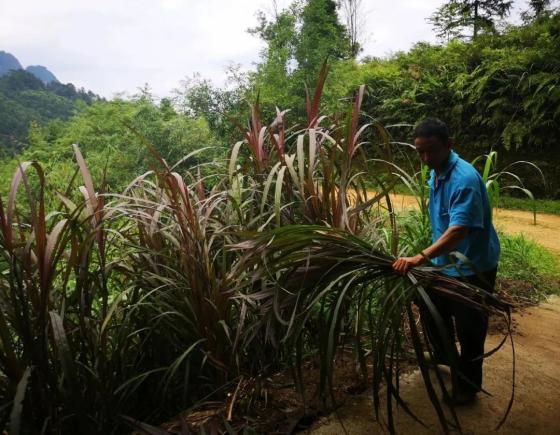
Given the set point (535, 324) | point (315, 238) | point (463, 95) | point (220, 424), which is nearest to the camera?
point (315, 238)

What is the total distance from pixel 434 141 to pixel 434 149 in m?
0.03

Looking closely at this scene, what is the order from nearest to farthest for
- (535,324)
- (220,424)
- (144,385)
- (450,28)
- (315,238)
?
(315,238), (220,424), (144,385), (535,324), (450,28)

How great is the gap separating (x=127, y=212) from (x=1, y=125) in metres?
21.8

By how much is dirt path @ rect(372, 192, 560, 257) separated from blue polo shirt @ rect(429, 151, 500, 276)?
296 centimetres

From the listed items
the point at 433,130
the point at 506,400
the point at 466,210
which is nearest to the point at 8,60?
the point at 433,130

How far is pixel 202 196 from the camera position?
2186mm

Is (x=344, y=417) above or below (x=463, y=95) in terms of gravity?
below

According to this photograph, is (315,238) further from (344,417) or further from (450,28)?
(450,28)

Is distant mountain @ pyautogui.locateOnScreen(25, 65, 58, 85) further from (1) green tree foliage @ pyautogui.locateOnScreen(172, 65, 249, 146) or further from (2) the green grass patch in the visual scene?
(2) the green grass patch

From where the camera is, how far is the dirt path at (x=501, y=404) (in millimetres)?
1681

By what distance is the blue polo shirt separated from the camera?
1702 millimetres

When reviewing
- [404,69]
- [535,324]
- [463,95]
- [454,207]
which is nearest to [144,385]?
[454,207]

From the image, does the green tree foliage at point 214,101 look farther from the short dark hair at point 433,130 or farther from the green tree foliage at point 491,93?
the short dark hair at point 433,130

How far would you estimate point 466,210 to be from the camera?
169 centimetres
